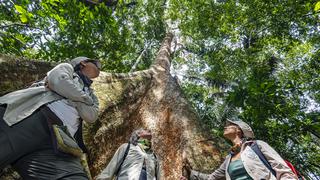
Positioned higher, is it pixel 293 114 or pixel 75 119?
pixel 75 119

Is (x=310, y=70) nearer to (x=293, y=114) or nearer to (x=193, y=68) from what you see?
(x=293, y=114)

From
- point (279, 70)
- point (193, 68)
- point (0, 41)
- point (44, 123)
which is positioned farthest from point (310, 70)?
point (44, 123)

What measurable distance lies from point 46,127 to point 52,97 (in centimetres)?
36

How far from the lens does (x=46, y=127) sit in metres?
2.49

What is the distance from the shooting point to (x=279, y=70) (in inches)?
480

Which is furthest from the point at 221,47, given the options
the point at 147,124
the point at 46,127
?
the point at 46,127

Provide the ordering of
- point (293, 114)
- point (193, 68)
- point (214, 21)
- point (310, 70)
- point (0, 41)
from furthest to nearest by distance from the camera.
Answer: point (193, 68)
point (214, 21)
point (310, 70)
point (293, 114)
point (0, 41)

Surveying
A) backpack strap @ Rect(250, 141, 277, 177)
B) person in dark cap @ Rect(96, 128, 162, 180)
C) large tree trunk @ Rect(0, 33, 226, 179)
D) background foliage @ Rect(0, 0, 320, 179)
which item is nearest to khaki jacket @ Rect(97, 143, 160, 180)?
person in dark cap @ Rect(96, 128, 162, 180)

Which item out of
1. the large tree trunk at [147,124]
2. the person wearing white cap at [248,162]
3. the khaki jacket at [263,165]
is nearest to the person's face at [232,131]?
the person wearing white cap at [248,162]

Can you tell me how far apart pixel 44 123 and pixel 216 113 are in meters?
10.1

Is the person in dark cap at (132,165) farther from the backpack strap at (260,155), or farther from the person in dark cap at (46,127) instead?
the backpack strap at (260,155)

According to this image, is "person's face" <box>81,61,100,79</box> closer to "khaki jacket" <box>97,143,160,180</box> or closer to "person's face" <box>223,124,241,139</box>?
"khaki jacket" <box>97,143,160,180</box>

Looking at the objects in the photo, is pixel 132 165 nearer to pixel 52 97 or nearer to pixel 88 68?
pixel 88 68

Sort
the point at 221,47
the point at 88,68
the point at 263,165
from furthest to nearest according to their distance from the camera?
1. the point at 221,47
2. the point at 263,165
3. the point at 88,68
